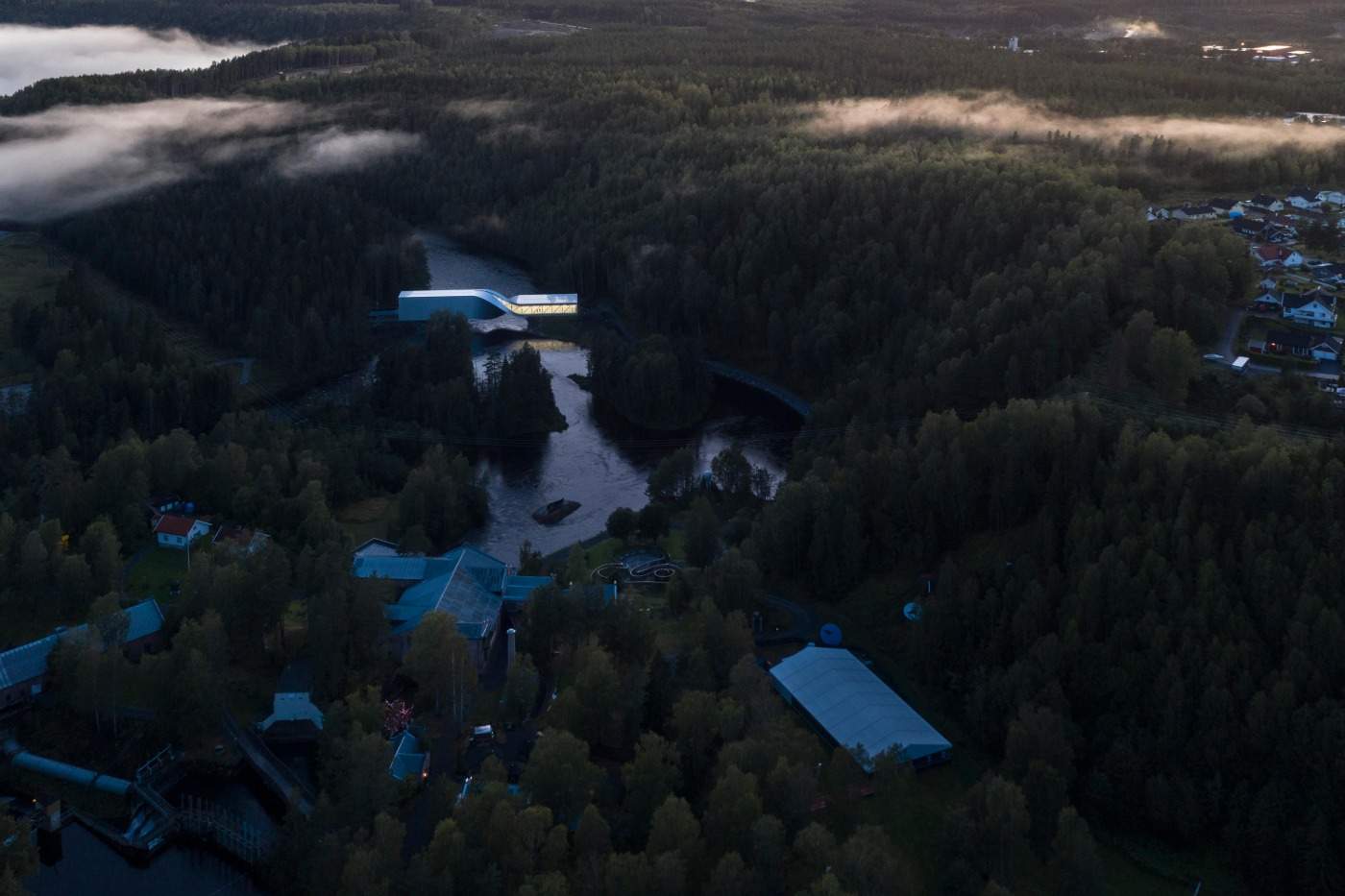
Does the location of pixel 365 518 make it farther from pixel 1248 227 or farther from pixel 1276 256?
pixel 1248 227

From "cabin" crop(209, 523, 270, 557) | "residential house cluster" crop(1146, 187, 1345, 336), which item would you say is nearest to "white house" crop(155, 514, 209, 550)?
"cabin" crop(209, 523, 270, 557)

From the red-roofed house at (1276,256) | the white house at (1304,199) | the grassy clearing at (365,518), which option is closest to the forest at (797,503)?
the grassy clearing at (365,518)

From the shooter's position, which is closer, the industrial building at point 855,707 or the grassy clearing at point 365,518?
the industrial building at point 855,707

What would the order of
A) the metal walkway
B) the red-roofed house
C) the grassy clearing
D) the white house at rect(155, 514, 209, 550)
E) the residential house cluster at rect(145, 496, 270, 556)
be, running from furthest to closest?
the red-roofed house < the grassy clearing < the white house at rect(155, 514, 209, 550) < the residential house cluster at rect(145, 496, 270, 556) < the metal walkway

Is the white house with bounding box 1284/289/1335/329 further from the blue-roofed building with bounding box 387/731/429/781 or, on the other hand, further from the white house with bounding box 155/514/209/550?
the white house with bounding box 155/514/209/550

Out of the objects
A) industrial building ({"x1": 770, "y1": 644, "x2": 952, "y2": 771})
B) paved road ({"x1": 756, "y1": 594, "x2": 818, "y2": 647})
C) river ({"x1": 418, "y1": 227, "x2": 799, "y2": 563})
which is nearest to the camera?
industrial building ({"x1": 770, "y1": 644, "x2": 952, "y2": 771})

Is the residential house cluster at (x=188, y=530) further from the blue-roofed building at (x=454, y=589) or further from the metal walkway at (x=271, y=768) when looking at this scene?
the metal walkway at (x=271, y=768)
